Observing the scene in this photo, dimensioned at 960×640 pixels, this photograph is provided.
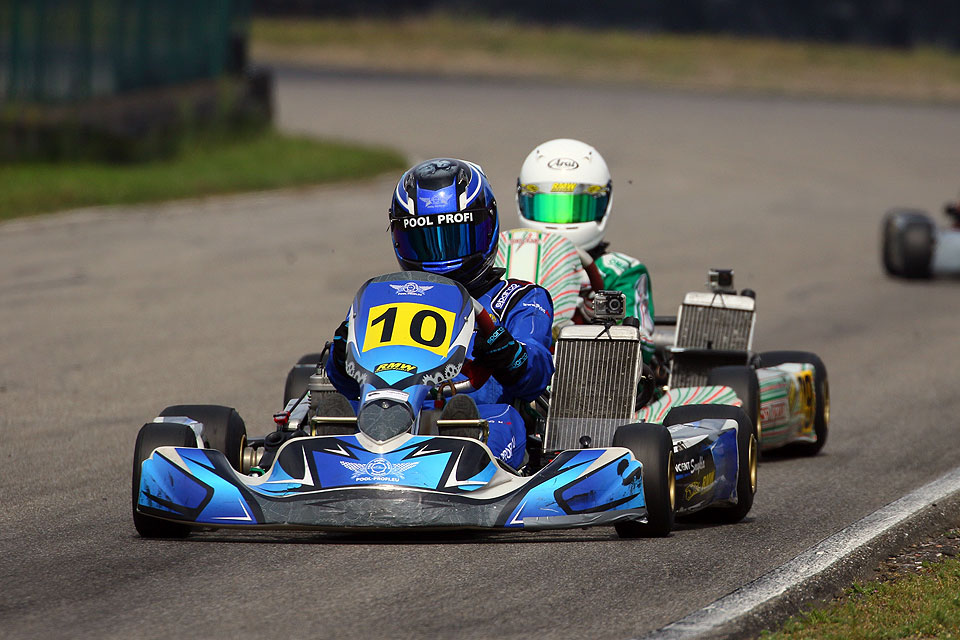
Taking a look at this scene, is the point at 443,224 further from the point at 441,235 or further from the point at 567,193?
the point at 567,193

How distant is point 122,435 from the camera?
7059 mm

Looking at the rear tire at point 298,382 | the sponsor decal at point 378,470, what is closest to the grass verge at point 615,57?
the rear tire at point 298,382

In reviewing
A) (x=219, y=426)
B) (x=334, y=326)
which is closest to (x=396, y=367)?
(x=219, y=426)

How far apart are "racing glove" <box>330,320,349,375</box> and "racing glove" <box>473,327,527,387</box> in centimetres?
43

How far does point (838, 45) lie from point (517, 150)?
17.8 m

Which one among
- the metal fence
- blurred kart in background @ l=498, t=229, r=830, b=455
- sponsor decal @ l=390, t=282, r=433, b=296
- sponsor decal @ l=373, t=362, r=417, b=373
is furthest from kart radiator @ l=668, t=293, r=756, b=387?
the metal fence

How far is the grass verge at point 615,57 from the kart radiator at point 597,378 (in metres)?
26.4

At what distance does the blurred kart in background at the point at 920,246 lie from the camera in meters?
12.9

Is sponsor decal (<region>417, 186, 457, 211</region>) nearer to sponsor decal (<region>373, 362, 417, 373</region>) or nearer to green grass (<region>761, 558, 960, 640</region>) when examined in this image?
sponsor decal (<region>373, 362, 417, 373</region>)

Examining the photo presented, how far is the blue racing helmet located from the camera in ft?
18.0

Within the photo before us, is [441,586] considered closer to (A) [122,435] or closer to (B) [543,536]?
(B) [543,536]

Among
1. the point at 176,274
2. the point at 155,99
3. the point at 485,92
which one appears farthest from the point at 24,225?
the point at 485,92

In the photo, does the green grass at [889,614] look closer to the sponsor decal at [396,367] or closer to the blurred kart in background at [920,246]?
the sponsor decal at [396,367]

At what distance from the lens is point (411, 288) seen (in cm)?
529
